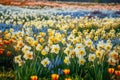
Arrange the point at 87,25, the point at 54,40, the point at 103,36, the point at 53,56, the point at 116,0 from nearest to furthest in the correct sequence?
the point at 53,56 → the point at 54,40 → the point at 103,36 → the point at 87,25 → the point at 116,0

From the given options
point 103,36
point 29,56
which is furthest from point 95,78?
point 103,36

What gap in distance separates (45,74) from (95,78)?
0.84 metres

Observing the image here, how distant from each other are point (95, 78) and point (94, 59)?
0.41 m

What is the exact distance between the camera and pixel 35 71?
15.7 ft

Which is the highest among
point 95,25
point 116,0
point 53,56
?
point 53,56

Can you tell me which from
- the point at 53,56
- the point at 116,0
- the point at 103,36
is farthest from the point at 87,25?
the point at 116,0

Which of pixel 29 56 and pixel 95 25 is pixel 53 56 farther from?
pixel 95 25

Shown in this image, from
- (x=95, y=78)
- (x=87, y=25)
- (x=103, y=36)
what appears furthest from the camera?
(x=87, y=25)

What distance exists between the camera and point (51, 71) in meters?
4.88

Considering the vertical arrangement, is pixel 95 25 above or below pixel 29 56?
below

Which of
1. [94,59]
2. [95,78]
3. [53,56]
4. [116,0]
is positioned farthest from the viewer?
[116,0]

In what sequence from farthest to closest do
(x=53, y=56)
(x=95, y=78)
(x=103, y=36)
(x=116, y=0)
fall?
(x=116, y=0) → (x=103, y=36) → (x=53, y=56) → (x=95, y=78)

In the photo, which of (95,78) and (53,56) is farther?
(53,56)

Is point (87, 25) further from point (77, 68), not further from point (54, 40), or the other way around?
point (77, 68)
